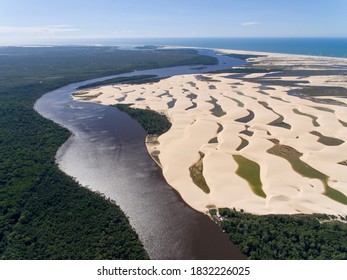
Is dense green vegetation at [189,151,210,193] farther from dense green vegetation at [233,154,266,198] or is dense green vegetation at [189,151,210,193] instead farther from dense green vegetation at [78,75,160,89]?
dense green vegetation at [78,75,160,89]

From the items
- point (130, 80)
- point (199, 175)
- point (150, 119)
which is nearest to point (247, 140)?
point (199, 175)

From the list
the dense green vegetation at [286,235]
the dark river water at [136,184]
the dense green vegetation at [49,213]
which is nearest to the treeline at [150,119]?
the dark river water at [136,184]

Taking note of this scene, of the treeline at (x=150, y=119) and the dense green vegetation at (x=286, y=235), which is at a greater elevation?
the dense green vegetation at (x=286, y=235)

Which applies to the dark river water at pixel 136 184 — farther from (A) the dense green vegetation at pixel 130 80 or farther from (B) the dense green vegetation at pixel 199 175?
(A) the dense green vegetation at pixel 130 80

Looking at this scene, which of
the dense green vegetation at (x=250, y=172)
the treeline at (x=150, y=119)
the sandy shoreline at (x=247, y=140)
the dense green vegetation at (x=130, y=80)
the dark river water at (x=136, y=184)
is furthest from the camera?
the dense green vegetation at (x=130, y=80)

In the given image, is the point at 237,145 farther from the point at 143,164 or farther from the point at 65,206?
the point at 65,206

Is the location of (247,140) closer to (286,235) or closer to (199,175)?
(199,175)
